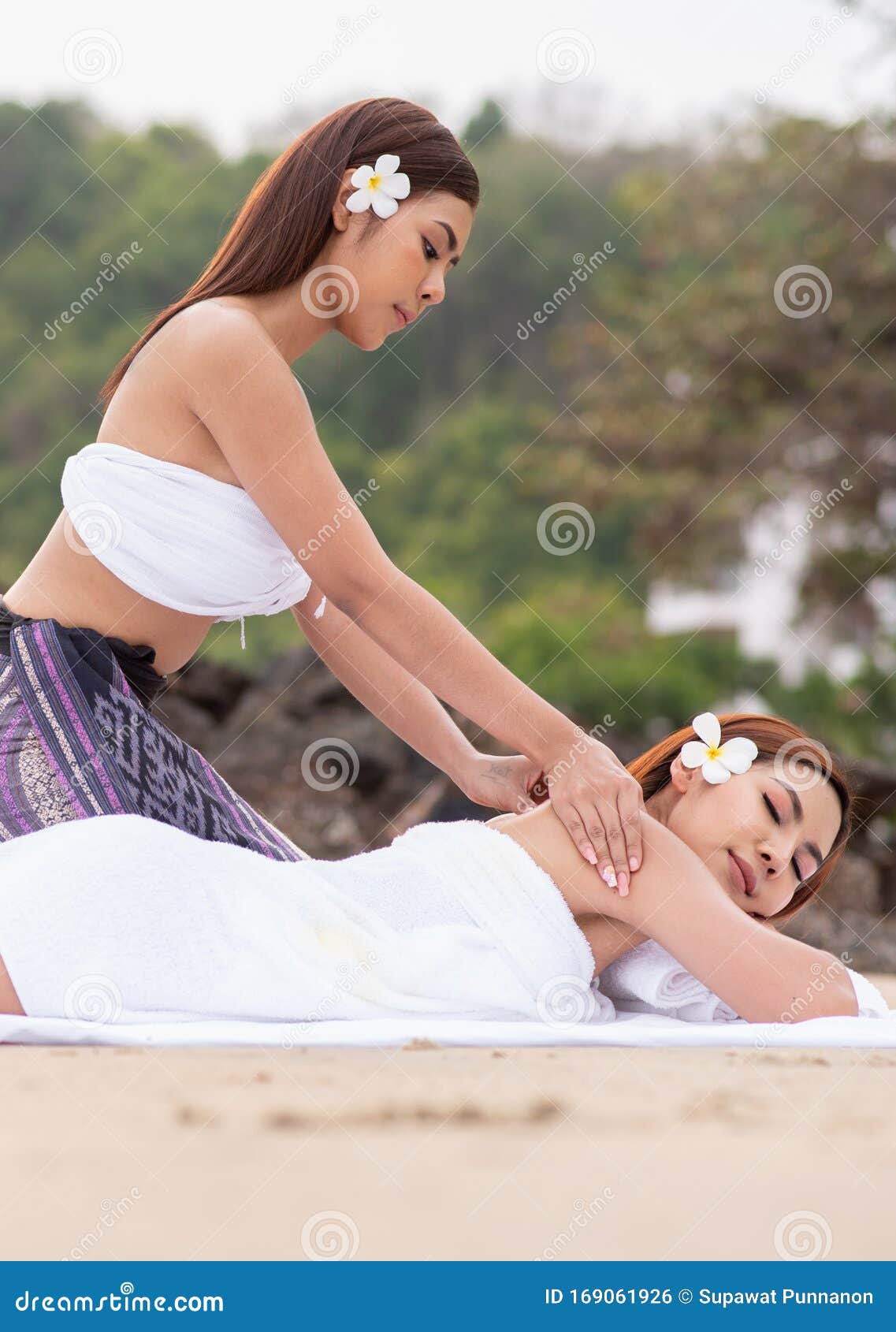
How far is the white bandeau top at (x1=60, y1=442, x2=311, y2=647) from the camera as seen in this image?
211 cm

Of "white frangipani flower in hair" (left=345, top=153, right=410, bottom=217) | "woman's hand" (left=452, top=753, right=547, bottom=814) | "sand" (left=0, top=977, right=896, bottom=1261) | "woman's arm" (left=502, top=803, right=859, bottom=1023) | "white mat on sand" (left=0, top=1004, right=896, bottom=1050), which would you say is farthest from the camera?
"woman's hand" (left=452, top=753, right=547, bottom=814)

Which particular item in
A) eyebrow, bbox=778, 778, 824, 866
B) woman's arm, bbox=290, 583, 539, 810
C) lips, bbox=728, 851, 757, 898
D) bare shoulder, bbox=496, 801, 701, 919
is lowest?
woman's arm, bbox=290, 583, 539, 810

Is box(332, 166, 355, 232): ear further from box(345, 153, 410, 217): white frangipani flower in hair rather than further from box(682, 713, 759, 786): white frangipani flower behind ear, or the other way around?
box(682, 713, 759, 786): white frangipani flower behind ear

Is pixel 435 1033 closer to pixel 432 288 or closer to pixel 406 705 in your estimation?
pixel 406 705

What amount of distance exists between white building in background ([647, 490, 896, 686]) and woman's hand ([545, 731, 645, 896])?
556cm

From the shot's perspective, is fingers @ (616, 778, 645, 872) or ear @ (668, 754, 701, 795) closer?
fingers @ (616, 778, 645, 872)

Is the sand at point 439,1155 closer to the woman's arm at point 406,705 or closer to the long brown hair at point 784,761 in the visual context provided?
the long brown hair at point 784,761

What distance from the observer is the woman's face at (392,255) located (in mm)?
2109

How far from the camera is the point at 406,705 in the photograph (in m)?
2.47

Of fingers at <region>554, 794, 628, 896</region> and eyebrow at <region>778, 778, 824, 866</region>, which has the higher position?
eyebrow at <region>778, 778, 824, 866</region>

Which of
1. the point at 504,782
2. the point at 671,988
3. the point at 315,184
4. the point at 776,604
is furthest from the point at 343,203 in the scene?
the point at 776,604

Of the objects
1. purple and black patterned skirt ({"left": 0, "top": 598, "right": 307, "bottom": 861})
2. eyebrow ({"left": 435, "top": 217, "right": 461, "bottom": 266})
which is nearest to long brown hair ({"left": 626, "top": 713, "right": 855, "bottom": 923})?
purple and black patterned skirt ({"left": 0, "top": 598, "right": 307, "bottom": 861})

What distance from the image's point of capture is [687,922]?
1971 millimetres

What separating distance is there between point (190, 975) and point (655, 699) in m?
7.50
